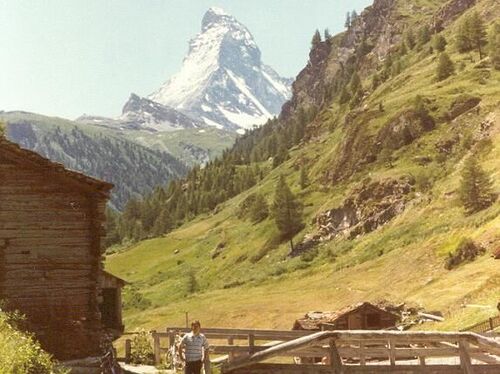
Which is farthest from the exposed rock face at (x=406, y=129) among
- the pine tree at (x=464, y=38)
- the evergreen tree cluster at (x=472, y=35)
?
the pine tree at (x=464, y=38)

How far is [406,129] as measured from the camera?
110 metres

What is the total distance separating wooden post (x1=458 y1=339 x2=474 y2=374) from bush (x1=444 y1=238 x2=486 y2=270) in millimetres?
45156

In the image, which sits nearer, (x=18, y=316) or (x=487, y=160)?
(x=18, y=316)

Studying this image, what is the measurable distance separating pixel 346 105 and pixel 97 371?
167 metres

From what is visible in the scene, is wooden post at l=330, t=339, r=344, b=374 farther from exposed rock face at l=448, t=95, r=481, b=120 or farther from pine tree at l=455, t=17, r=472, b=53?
pine tree at l=455, t=17, r=472, b=53

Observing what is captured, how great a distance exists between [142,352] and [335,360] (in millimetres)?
16801

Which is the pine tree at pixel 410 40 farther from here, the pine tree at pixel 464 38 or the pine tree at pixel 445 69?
the pine tree at pixel 445 69

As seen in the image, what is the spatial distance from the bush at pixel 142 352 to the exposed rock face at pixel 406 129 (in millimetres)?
86132

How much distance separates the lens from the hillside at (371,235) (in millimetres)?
61656

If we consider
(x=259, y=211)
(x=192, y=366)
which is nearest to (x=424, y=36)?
(x=259, y=211)

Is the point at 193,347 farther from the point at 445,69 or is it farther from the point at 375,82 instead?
the point at 375,82

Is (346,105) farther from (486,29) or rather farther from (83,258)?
(83,258)

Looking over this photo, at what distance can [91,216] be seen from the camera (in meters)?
26.8

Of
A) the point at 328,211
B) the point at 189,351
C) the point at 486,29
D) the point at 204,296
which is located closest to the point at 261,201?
the point at 328,211
